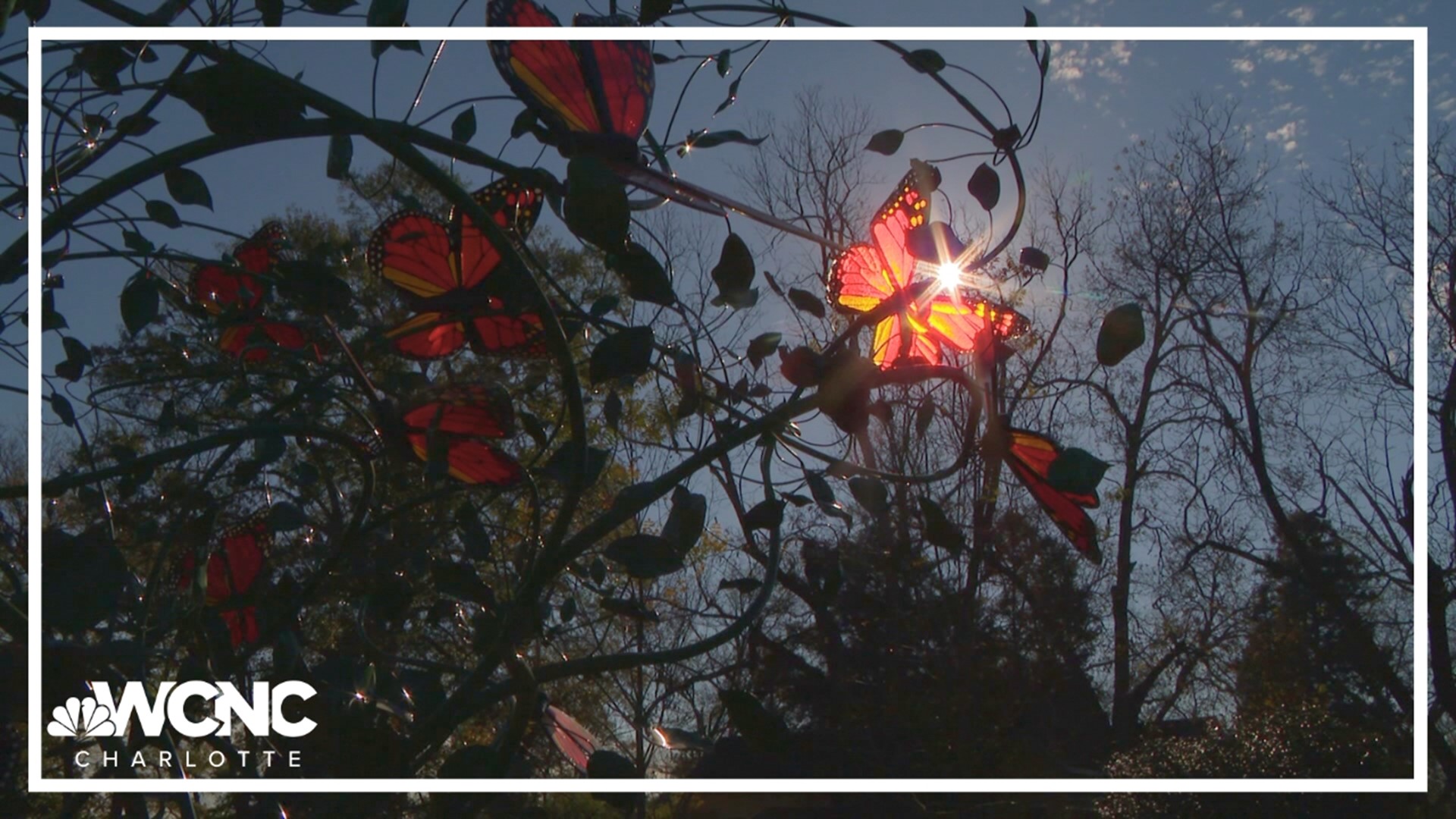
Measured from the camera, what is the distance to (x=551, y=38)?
803 mm

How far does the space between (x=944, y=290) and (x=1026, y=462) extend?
0.15 metres

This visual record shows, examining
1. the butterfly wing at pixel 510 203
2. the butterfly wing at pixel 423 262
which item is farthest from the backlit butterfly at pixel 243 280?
the butterfly wing at pixel 510 203

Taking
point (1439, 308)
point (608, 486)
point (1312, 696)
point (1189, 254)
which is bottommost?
point (1312, 696)

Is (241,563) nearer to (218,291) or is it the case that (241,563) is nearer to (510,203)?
(218,291)

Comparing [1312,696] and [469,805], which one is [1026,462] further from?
[1312,696]

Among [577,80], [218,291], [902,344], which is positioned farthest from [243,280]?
[902,344]

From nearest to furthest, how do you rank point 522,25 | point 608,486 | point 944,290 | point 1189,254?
point 944,290 < point 522,25 < point 608,486 < point 1189,254

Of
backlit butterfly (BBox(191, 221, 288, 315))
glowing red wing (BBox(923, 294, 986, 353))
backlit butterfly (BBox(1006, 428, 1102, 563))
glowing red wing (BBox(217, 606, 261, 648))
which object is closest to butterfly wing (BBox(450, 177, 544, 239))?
backlit butterfly (BBox(191, 221, 288, 315))

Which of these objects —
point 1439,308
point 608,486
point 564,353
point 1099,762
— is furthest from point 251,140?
point 1099,762

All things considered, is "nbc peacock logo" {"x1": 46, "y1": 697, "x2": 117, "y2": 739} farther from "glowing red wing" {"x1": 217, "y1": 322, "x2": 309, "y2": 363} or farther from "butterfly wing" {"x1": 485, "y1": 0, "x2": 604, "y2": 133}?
"butterfly wing" {"x1": 485, "y1": 0, "x2": 604, "y2": 133}

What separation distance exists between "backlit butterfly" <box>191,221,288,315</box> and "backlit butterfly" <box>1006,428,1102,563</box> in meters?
0.81

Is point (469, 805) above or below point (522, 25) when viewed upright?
below

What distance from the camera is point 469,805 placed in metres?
0.80

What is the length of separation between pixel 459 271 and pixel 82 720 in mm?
571
